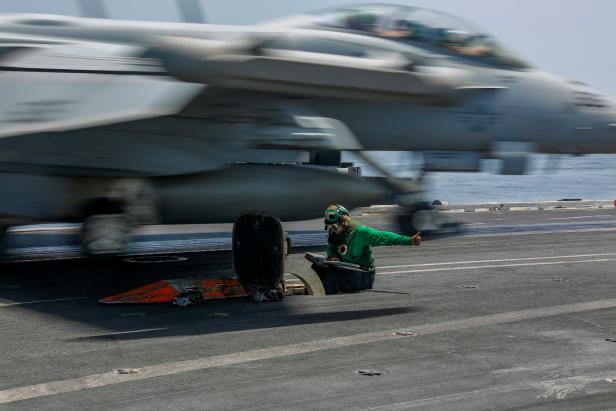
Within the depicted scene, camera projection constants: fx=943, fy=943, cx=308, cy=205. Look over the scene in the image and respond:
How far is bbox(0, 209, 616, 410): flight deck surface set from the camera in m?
7.64

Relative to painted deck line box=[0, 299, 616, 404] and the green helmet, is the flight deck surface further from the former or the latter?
the green helmet

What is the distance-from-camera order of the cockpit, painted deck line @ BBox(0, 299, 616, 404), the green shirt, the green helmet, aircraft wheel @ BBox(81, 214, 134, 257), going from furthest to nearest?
the cockpit, aircraft wheel @ BBox(81, 214, 134, 257), the green helmet, the green shirt, painted deck line @ BBox(0, 299, 616, 404)

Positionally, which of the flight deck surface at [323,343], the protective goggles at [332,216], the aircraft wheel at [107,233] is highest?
the protective goggles at [332,216]

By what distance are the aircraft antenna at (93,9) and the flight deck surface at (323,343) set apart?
165 inches

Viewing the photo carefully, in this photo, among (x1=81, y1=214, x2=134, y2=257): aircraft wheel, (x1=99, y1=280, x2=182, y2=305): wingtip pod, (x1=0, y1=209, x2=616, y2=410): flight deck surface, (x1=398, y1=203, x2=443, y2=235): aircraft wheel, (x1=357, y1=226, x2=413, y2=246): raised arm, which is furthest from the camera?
(x1=398, y1=203, x2=443, y2=235): aircraft wheel

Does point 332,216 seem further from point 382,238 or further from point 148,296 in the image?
point 148,296

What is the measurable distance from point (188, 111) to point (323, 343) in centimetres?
556

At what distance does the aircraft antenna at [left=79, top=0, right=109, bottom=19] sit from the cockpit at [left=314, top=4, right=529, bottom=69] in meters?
3.86

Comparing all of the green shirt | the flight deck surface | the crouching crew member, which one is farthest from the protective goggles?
the flight deck surface

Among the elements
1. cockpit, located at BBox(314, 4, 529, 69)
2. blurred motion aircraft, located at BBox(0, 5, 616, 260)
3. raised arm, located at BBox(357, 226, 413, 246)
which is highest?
cockpit, located at BBox(314, 4, 529, 69)

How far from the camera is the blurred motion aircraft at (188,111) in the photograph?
13.0m

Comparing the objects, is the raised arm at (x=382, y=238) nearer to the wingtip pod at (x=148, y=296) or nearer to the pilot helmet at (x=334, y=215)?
the pilot helmet at (x=334, y=215)

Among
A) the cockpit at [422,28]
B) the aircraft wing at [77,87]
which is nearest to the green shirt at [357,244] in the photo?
the aircraft wing at [77,87]

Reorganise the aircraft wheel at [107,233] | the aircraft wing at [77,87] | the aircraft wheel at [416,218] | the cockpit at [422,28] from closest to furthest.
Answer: the aircraft wing at [77,87] → the aircraft wheel at [107,233] → the cockpit at [422,28] → the aircraft wheel at [416,218]
